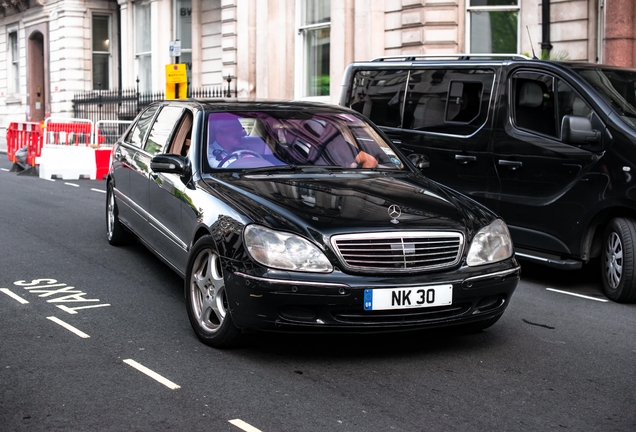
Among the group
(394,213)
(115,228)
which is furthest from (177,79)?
(394,213)

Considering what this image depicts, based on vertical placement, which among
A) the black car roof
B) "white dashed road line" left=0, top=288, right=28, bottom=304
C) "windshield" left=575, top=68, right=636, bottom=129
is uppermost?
"windshield" left=575, top=68, right=636, bottom=129

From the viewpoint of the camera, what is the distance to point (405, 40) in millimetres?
18625

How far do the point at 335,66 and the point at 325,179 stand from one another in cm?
1475

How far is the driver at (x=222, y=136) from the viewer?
6.52 meters

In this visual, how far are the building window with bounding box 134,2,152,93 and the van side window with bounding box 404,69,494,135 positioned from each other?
2135cm

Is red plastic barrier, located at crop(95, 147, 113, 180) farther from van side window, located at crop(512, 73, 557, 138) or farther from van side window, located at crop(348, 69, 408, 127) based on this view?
van side window, located at crop(512, 73, 557, 138)

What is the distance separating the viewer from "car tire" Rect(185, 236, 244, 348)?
5.55m

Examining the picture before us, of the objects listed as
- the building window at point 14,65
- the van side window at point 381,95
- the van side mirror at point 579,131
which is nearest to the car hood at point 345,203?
the van side mirror at point 579,131

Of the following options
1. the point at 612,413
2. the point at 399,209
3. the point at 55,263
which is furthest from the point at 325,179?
the point at 55,263

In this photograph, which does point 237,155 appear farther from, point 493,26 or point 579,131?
point 493,26

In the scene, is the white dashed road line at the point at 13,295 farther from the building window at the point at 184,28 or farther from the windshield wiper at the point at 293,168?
the building window at the point at 184,28

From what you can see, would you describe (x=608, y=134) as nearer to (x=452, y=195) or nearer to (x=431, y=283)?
(x=452, y=195)

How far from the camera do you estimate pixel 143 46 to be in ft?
98.0

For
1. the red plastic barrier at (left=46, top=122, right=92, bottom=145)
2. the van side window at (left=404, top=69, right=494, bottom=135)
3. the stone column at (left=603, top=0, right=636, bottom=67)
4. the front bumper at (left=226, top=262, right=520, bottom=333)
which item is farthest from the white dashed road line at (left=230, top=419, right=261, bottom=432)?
the red plastic barrier at (left=46, top=122, right=92, bottom=145)
